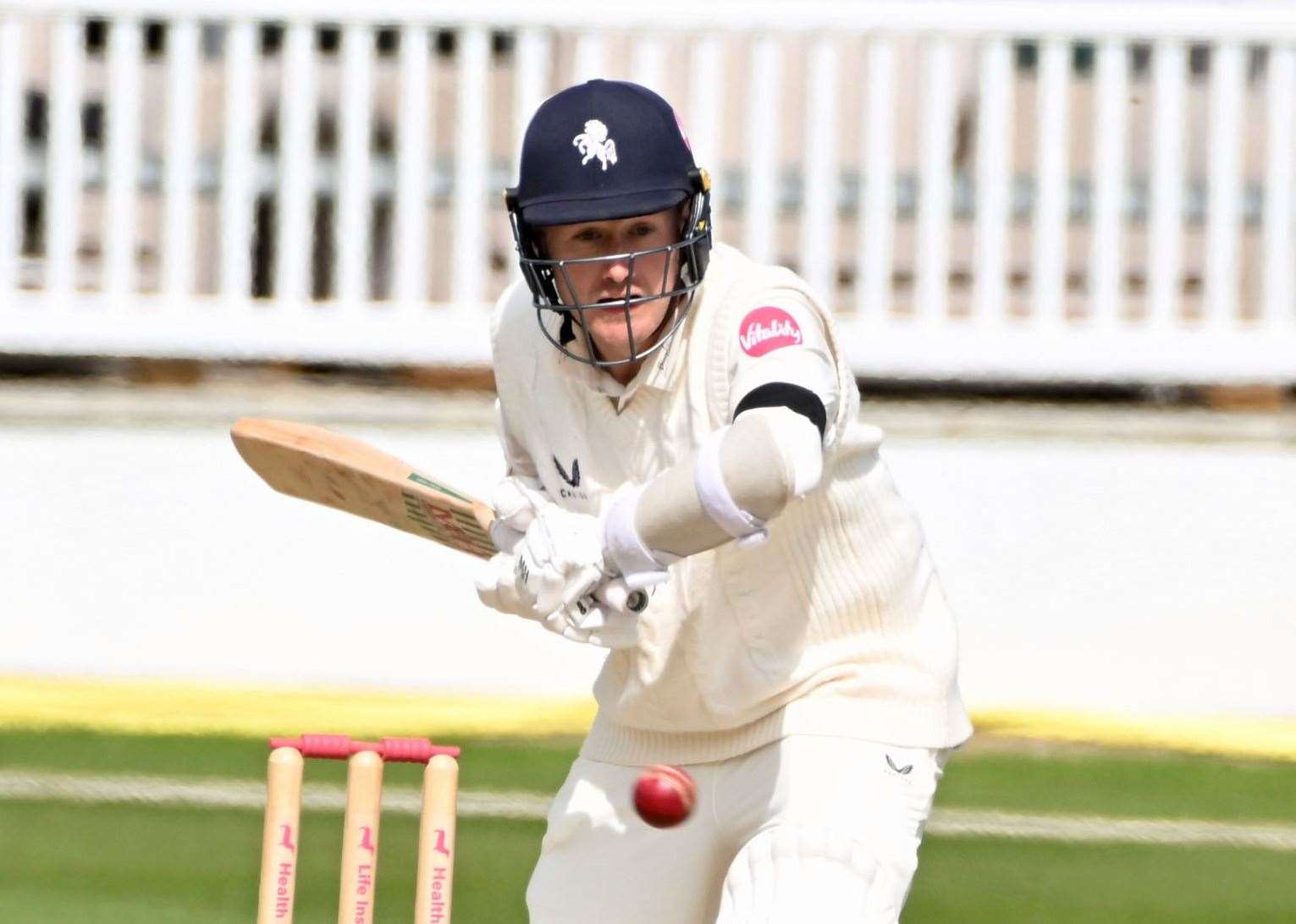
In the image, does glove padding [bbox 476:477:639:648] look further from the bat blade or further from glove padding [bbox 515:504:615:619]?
the bat blade

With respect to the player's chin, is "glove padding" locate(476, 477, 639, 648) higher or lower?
lower

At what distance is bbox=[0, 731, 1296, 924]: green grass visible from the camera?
4.54 m

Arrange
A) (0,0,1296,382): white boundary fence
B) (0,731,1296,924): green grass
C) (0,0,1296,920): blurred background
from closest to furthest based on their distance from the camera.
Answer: (0,731,1296,924): green grass, (0,0,1296,920): blurred background, (0,0,1296,382): white boundary fence

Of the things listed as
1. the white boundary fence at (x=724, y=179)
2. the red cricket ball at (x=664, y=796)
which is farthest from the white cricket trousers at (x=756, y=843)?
the white boundary fence at (x=724, y=179)

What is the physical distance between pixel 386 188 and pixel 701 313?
4.15m

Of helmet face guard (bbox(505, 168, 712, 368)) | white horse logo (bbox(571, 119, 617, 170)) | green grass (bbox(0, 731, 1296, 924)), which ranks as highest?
white horse logo (bbox(571, 119, 617, 170))

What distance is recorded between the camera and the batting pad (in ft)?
8.50

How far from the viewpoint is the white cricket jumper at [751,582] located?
2729mm

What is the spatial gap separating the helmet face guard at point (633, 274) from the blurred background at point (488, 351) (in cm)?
357

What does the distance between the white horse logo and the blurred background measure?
12.1ft

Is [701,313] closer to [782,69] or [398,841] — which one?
[398,841]

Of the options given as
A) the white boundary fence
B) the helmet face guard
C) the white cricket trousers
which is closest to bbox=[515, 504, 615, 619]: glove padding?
the helmet face guard

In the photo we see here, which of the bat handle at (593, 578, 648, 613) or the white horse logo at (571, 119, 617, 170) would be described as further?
the white horse logo at (571, 119, 617, 170)

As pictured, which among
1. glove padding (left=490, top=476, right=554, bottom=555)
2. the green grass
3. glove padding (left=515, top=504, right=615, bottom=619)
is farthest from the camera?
the green grass
